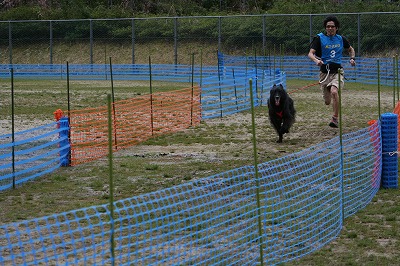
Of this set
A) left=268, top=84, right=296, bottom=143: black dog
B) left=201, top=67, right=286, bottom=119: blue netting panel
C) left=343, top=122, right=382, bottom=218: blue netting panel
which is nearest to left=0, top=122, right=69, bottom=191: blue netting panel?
left=268, top=84, right=296, bottom=143: black dog

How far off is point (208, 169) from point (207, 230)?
13.2 ft

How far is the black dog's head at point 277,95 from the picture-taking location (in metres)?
13.6

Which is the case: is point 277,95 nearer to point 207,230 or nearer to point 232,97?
point 207,230

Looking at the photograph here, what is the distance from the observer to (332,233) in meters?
7.44

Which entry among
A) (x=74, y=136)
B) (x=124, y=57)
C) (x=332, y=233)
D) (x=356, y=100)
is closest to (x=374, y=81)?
(x=356, y=100)

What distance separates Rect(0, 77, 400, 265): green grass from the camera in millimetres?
7188

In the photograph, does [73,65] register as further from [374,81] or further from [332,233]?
[332,233]

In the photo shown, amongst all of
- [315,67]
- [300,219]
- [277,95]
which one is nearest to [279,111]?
[277,95]

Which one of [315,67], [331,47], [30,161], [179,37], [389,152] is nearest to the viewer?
[389,152]

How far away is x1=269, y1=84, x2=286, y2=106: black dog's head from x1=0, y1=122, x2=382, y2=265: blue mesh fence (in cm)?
422

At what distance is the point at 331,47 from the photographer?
14.4 meters

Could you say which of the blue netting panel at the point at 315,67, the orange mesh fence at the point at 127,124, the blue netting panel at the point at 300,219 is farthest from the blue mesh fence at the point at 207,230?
the blue netting panel at the point at 315,67

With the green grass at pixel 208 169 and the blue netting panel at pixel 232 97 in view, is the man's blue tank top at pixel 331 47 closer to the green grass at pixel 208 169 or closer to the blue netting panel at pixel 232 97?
the green grass at pixel 208 169

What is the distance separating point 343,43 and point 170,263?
9057mm
